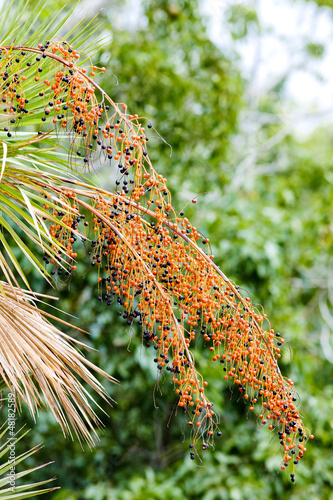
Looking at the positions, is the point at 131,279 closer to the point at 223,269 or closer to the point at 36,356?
the point at 36,356

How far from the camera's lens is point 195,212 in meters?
3.68

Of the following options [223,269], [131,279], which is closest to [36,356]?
[131,279]

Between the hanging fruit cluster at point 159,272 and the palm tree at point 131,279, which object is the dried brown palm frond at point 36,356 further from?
the hanging fruit cluster at point 159,272

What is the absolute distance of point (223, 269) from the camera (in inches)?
135

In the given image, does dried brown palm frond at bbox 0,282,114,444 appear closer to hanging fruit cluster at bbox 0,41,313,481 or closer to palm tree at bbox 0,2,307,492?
palm tree at bbox 0,2,307,492

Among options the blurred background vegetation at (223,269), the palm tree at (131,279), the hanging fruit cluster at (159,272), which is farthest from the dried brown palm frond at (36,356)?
the blurred background vegetation at (223,269)

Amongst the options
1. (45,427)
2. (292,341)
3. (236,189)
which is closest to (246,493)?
(292,341)

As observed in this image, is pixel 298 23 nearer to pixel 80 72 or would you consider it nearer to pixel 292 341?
pixel 292 341

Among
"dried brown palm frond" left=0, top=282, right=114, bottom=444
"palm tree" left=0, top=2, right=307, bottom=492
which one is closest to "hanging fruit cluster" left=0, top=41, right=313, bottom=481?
"palm tree" left=0, top=2, right=307, bottom=492

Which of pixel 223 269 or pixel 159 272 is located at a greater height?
pixel 159 272

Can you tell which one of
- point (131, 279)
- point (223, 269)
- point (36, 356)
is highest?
point (131, 279)

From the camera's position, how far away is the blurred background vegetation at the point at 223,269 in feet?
10.9

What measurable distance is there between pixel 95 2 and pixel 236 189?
273 cm

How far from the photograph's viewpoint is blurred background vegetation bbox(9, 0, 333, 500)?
3.32 m
